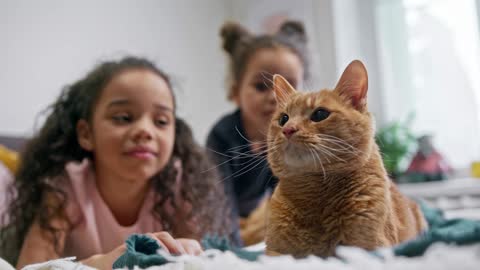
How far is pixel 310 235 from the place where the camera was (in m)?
0.41

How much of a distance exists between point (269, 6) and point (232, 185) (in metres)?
0.60

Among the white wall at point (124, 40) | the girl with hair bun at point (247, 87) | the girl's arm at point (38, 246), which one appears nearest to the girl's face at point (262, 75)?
the girl with hair bun at point (247, 87)

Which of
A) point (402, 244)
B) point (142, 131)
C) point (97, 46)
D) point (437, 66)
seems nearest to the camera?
point (402, 244)

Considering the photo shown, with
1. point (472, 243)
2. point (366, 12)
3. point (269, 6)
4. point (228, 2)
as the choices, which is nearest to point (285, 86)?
point (472, 243)

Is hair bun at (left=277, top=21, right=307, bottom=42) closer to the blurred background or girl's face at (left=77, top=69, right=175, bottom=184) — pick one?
the blurred background

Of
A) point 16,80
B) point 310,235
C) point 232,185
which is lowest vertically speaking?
point 232,185

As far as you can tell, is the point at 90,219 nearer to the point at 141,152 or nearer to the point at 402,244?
the point at 141,152

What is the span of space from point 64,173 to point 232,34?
72 centimetres

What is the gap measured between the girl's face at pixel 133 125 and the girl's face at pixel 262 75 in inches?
7.1

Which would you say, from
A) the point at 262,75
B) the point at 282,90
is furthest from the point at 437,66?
the point at 282,90

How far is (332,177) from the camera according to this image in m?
0.42

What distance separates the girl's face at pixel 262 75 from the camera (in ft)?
2.50

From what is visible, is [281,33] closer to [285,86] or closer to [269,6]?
[269,6]

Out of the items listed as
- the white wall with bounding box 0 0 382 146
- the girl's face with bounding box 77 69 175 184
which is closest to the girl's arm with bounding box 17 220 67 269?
the girl's face with bounding box 77 69 175 184
